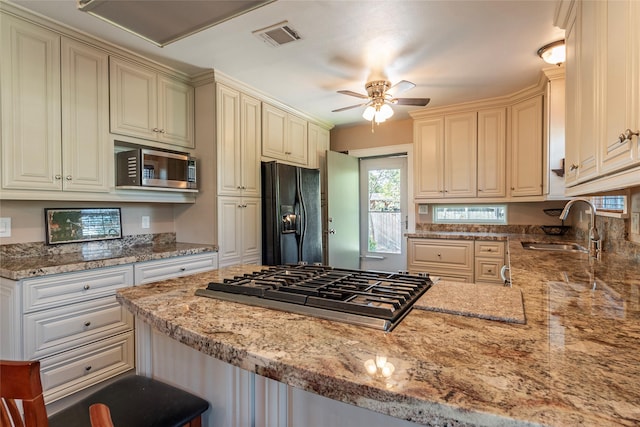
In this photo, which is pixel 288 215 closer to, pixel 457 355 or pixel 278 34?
pixel 278 34

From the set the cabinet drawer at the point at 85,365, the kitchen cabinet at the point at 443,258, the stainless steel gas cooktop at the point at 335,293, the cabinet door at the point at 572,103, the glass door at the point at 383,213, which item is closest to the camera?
the stainless steel gas cooktop at the point at 335,293

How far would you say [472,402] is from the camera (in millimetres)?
491

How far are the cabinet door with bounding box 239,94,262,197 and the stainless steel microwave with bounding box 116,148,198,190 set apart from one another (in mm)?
471

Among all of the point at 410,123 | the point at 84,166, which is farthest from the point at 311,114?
the point at 84,166

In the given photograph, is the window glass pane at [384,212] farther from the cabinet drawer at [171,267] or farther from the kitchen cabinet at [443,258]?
the cabinet drawer at [171,267]

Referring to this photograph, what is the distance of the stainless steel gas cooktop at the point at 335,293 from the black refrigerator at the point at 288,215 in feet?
5.75

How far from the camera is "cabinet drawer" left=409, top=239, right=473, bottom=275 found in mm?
3328

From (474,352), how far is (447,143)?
345 cm

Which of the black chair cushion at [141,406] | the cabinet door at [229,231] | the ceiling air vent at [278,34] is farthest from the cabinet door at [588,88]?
the cabinet door at [229,231]

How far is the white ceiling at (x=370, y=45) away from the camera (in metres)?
1.92

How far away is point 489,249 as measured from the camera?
127 inches

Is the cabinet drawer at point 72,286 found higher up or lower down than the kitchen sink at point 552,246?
lower down

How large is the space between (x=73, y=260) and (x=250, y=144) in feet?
5.71

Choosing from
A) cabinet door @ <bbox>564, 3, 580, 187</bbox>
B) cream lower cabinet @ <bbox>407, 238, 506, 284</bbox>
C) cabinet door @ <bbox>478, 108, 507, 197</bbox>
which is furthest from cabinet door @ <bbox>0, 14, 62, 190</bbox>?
cabinet door @ <bbox>478, 108, 507, 197</bbox>
